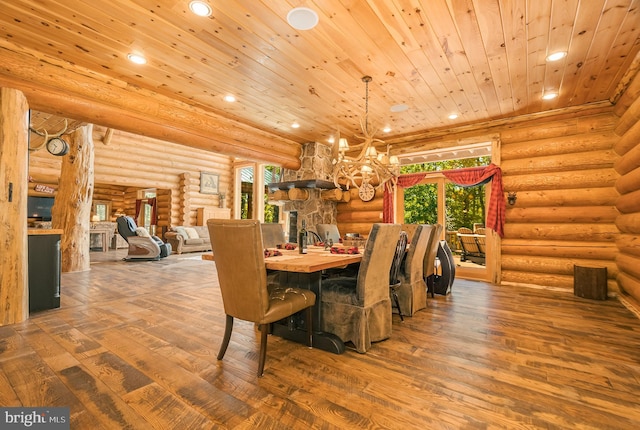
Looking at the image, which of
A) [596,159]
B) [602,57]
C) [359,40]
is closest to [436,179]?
[596,159]

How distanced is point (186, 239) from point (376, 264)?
8.33 metres

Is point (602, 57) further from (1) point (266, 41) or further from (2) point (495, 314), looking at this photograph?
(1) point (266, 41)

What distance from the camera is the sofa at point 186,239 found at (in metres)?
9.30

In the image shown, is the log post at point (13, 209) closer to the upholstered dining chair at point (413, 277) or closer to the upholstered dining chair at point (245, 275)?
the upholstered dining chair at point (245, 275)

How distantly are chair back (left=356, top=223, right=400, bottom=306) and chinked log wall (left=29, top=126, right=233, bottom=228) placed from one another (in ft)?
31.0

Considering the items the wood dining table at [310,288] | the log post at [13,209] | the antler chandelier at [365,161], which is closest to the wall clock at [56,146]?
the log post at [13,209]

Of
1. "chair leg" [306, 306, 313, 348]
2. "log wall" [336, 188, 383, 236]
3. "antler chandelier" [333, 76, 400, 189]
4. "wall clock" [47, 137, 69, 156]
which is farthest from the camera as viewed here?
"log wall" [336, 188, 383, 236]

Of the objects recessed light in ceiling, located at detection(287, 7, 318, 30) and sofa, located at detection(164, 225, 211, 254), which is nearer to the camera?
recessed light in ceiling, located at detection(287, 7, 318, 30)

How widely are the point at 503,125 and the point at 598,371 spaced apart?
171 inches

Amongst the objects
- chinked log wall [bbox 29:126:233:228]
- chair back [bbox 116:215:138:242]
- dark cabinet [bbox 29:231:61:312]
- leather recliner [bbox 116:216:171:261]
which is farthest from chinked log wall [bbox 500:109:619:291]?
chinked log wall [bbox 29:126:233:228]

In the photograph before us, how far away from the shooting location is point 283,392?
5.99ft

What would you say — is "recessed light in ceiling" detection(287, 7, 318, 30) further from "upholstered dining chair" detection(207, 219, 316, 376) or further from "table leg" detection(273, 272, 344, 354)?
"table leg" detection(273, 272, 344, 354)

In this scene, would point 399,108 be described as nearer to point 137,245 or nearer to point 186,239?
point 137,245

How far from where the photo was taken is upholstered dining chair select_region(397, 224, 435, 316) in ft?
11.1
